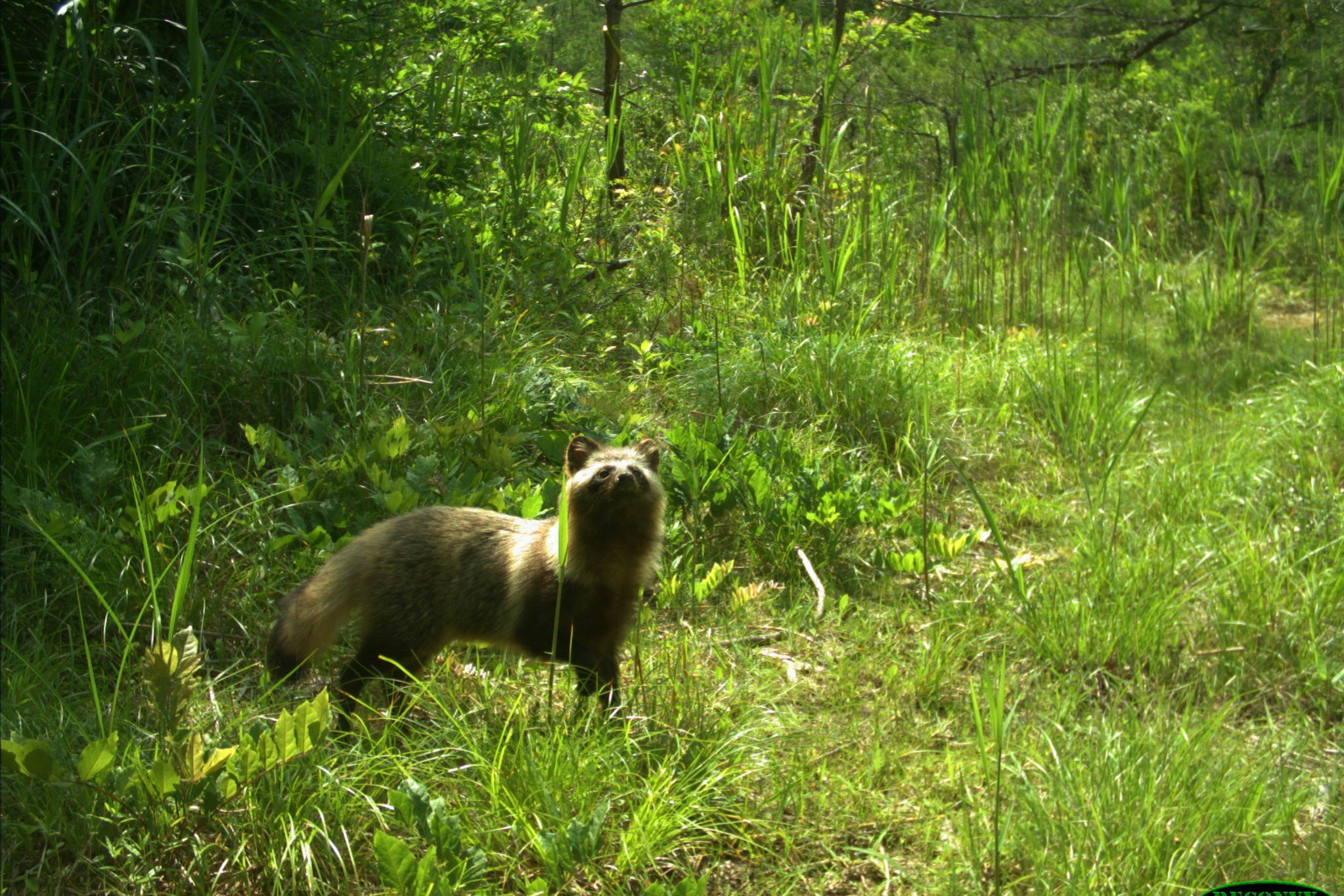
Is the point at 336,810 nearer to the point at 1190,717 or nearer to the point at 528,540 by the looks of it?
the point at 528,540

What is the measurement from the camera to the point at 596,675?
3105 millimetres

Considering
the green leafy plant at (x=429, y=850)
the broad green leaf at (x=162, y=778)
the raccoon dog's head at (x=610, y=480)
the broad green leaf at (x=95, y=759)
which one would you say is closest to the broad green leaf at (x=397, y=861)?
the green leafy plant at (x=429, y=850)

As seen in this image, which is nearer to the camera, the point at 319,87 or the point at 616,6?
the point at 319,87

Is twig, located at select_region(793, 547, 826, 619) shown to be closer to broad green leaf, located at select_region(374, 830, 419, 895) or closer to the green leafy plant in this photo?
the green leafy plant

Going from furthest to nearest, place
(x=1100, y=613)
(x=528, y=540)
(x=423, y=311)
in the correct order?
1. (x=423, y=311)
2. (x=1100, y=613)
3. (x=528, y=540)

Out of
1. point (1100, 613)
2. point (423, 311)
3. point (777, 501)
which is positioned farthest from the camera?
point (423, 311)

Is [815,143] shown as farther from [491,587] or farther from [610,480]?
[491,587]

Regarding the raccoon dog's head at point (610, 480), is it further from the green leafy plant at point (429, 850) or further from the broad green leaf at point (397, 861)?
the broad green leaf at point (397, 861)

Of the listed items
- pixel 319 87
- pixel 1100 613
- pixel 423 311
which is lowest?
pixel 1100 613

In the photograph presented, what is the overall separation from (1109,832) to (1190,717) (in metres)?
0.79

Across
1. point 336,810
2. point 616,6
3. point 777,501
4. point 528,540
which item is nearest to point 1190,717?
point 777,501

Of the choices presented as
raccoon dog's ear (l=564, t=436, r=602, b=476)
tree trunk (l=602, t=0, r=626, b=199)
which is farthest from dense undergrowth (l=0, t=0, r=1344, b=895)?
raccoon dog's ear (l=564, t=436, r=602, b=476)

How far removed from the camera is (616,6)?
764cm

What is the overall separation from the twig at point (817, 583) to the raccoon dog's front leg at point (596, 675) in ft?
3.21
